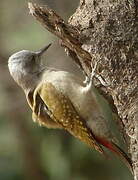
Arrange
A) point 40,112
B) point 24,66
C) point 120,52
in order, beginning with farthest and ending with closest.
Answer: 1. point 24,66
2. point 40,112
3. point 120,52

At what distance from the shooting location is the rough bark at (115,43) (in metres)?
5.21

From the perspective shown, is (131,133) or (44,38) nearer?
(131,133)

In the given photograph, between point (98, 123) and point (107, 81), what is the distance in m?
0.46

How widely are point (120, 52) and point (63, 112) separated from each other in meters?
0.80

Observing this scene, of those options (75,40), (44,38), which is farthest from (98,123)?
(44,38)

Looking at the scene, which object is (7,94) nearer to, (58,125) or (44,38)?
(44,38)

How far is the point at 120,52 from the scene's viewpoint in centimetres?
523

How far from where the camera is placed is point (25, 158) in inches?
369

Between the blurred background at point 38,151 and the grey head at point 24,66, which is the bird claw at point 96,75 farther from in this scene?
the blurred background at point 38,151

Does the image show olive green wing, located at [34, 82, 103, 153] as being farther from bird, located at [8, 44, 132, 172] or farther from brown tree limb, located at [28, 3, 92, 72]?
brown tree limb, located at [28, 3, 92, 72]

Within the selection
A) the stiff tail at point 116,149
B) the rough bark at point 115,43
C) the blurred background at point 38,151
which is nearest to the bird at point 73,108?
the stiff tail at point 116,149

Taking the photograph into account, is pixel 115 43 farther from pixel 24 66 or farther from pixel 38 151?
pixel 38 151

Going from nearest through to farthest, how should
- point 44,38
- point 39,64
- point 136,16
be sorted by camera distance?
point 136,16, point 39,64, point 44,38

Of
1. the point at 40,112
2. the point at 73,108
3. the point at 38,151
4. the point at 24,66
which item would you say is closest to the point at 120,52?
the point at 73,108
